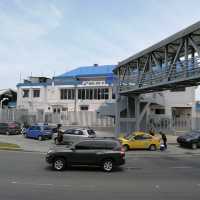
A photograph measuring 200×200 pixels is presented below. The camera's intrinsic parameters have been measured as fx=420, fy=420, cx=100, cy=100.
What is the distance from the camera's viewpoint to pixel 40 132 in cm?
4366

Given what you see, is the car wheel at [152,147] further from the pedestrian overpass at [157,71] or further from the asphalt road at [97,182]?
the asphalt road at [97,182]

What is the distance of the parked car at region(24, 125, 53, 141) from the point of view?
43.6 m

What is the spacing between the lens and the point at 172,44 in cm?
3572

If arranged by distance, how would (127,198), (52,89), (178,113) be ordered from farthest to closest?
(52,89), (178,113), (127,198)

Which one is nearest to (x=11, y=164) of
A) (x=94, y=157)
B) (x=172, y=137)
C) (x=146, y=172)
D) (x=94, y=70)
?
(x=94, y=157)

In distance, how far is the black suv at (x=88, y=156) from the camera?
20.5 metres

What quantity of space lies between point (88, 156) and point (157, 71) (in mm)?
20065

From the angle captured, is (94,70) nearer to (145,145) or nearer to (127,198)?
(145,145)

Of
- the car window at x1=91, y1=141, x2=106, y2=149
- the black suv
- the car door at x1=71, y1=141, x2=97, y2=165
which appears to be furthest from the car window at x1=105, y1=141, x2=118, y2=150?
the car door at x1=71, y1=141, x2=97, y2=165

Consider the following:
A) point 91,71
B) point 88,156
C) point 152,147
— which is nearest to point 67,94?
point 91,71

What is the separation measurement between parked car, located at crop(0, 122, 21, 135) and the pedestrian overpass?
40.6 ft

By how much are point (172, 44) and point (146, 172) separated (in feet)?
57.6

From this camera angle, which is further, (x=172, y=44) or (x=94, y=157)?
(x=172, y=44)

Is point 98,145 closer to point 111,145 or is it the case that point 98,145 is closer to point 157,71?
point 111,145
